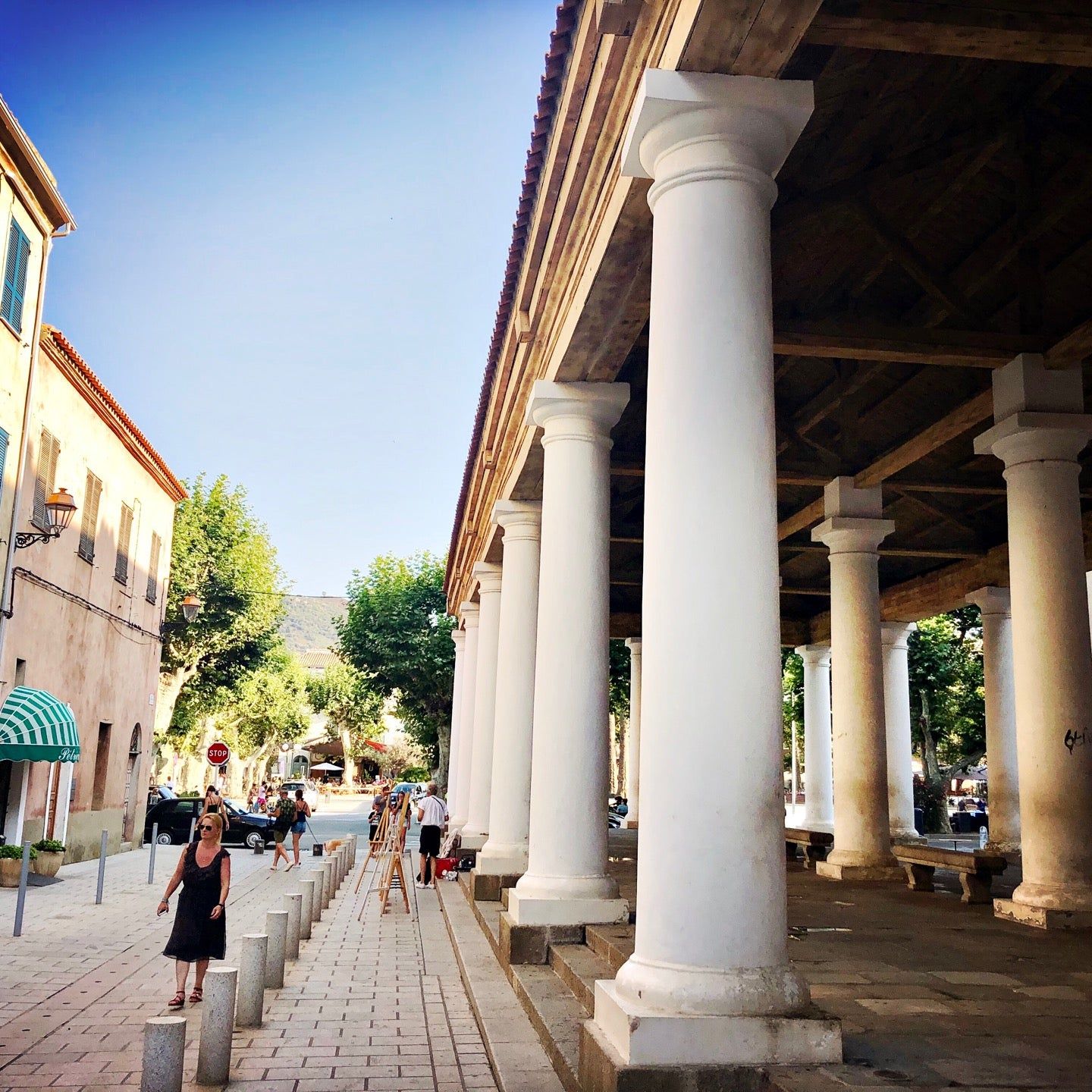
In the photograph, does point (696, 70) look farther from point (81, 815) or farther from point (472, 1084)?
point (81, 815)

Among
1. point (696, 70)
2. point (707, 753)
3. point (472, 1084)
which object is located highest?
point (696, 70)

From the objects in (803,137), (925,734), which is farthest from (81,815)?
(925,734)

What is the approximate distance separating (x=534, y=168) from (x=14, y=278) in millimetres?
12123

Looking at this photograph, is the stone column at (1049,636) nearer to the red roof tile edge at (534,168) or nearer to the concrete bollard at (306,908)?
the red roof tile edge at (534,168)

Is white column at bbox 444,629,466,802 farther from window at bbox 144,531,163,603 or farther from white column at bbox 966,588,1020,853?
white column at bbox 966,588,1020,853

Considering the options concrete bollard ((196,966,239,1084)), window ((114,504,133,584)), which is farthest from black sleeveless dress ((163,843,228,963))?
window ((114,504,133,584))

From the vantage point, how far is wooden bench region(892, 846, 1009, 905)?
34.1 ft

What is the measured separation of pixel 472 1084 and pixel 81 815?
56.1ft

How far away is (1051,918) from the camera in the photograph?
841 cm

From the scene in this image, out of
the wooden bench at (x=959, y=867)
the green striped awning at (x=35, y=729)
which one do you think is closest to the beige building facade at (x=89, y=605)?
the green striped awning at (x=35, y=729)

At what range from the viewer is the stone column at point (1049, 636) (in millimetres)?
8617

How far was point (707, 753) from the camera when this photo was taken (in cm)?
440

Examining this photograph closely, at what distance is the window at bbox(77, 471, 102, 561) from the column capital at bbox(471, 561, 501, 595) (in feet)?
26.7

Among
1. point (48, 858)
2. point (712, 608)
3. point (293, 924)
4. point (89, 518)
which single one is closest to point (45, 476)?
point (89, 518)
